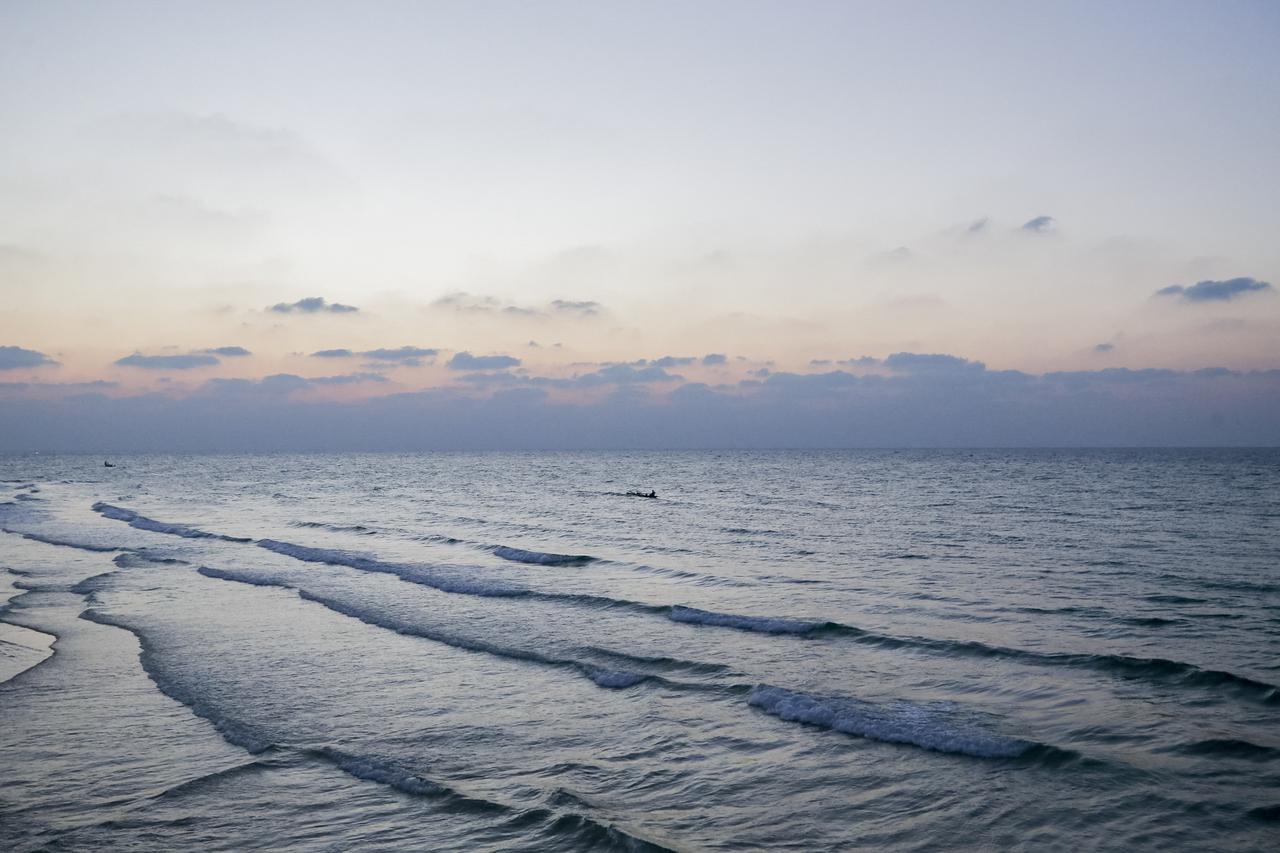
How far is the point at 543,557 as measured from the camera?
32969 mm

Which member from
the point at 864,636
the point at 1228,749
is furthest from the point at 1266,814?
the point at 864,636

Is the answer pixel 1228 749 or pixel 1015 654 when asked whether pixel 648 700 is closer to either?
pixel 1015 654

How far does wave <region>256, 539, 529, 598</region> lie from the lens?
2594 cm

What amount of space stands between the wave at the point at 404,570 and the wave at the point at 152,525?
373 centimetres

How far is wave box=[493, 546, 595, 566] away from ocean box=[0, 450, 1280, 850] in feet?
0.91

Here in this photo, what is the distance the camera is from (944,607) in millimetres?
21688

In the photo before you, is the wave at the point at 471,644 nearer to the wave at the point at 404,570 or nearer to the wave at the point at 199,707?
the wave at the point at 404,570

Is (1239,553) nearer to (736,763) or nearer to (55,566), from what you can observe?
(736,763)

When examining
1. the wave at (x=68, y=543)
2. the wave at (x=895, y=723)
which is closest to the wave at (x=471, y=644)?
the wave at (x=895, y=723)

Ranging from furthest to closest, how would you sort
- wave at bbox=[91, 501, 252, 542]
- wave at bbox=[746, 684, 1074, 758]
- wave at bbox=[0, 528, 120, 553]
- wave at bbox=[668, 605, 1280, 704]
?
wave at bbox=[91, 501, 252, 542]
wave at bbox=[0, 528, 120, 553]
wave at bbox=[668, 605, 1280, 704]
wave at bbox=[746, 684, 1074, 758]

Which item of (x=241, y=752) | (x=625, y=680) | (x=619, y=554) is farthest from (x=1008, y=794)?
(x=619, y=554)

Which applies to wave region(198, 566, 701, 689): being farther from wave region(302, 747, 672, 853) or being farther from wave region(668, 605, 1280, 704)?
wave region(302, 747, 672, 853)

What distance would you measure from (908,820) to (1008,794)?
1.56 metres

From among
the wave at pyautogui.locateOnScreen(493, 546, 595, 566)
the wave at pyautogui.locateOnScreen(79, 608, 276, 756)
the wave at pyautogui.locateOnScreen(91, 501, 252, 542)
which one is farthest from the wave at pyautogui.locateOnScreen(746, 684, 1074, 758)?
the wave at pyautogui.locateOnScreen(91, 501, 252, 542)
